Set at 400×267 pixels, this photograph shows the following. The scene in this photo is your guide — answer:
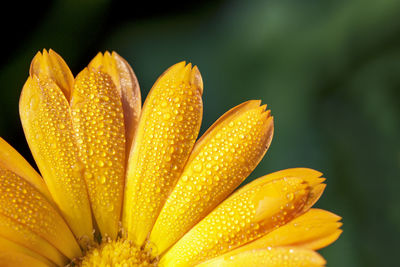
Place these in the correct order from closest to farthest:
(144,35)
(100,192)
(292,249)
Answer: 1. (292,249)
2. (100,192)
3. (144,35)

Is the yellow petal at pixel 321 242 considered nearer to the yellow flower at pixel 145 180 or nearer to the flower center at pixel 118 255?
the yellow flower at pixel 145 180

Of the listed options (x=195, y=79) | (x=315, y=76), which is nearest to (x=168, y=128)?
(x=195, y=79)

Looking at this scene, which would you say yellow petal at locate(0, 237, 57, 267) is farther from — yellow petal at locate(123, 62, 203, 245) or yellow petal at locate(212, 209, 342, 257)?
yellow petal at locate(212, 209, 342, 257)

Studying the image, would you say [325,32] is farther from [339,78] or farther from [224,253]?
[224,253]

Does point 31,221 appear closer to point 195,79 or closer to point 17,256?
point 17,256

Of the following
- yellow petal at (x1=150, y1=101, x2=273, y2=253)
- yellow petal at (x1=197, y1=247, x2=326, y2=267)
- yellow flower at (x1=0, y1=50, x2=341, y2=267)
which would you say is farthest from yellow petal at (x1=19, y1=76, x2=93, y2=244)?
yellow petal at (x1=197, y1=247, x2=326, y2=267)

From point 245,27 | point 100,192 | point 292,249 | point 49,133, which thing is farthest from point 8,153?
point 245,27
